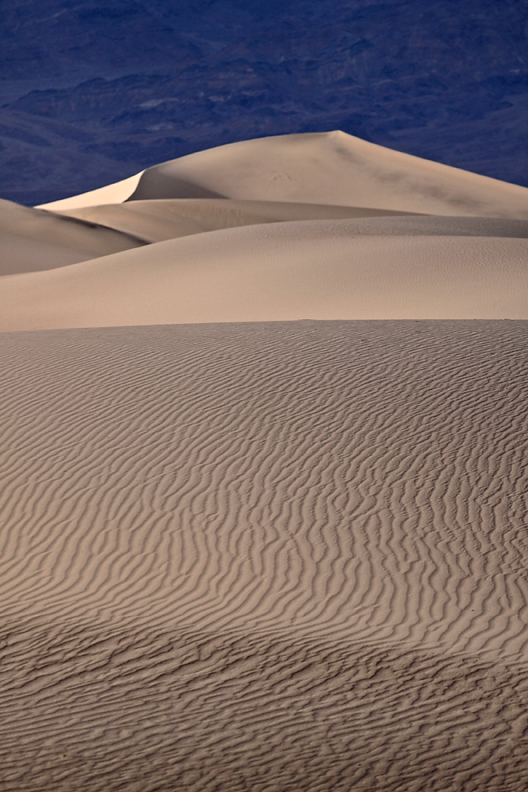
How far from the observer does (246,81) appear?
14650cm

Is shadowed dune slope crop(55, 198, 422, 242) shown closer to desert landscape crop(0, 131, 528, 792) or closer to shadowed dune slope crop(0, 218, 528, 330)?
shadowed dune slope crop(0, 218, 528, 330)

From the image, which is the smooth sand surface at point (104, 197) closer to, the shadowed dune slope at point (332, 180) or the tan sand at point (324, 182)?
the tan sand at point (324, 182)

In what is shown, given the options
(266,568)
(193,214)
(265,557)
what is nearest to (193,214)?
(193,214)

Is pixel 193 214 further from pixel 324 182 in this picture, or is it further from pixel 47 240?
pixel 324 182

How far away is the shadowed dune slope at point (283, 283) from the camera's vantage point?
598 inches

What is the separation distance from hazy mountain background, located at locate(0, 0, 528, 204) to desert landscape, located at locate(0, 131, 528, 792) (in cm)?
9748

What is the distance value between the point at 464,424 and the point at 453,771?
3978 millimetres

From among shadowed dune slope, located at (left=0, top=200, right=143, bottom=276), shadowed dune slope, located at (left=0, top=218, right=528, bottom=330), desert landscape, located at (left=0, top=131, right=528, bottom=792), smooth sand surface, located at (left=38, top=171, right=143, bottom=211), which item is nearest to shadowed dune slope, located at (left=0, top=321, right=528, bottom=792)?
desert landscape, located at (left=0, top=131, right=528, bottom=792)

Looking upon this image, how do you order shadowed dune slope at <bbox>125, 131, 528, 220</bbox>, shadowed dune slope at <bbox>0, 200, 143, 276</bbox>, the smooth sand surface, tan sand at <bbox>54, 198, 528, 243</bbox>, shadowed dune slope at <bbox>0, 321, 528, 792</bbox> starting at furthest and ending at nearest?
the smooth sand surface < shadowed dune slope at <bbox>125, 131, 528, 220</bbox> < tan sand at <bbox>54, 198, 528, 243</bbox> < shadowed dune slope at <bbox>0, 200, 143, 276</bbox> < shadowed dune slope at <bbox>0, 321, 528, 792</bbox>

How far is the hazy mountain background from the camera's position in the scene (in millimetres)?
123250

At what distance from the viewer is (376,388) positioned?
8.17 meters

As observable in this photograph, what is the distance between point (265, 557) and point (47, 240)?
91.1 ft

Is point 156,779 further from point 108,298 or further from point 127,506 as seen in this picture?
point 108,298

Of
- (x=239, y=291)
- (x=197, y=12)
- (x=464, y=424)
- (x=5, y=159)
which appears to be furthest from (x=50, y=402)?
(x=197, y=12)
